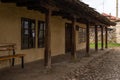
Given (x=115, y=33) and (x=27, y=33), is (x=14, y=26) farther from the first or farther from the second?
(x=115, y=33)

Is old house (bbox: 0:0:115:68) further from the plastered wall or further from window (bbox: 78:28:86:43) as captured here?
window (bbox: 78:28:86:43)

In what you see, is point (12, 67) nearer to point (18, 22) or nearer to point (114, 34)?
point (18, 22)

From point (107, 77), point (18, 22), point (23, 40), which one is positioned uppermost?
point (18, 22)

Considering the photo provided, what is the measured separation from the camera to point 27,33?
36.5ft

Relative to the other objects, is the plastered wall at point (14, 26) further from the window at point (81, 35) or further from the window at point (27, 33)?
the window at point (81, 35)

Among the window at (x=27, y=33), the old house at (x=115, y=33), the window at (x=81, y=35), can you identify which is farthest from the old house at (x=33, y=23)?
the old house at (x=115, y=33)

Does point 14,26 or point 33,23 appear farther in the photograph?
point 33,23

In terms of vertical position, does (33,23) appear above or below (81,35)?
above

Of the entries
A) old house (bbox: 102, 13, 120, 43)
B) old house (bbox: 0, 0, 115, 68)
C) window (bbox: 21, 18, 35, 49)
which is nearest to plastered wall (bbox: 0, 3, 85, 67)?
old house (bbox: 0, 0, 115, 68)

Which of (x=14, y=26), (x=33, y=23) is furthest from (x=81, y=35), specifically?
(x=14, y=26)

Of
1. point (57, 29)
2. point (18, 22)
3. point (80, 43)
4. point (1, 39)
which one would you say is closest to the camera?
point (1, 39)

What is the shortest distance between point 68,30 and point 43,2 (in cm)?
982

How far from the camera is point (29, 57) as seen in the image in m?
11.3

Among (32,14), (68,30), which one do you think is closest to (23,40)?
(32,14)
